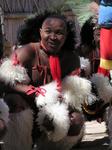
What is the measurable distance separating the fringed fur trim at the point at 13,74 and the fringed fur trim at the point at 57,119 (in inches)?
9.7

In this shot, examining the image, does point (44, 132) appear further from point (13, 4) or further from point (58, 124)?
point (13, 4)

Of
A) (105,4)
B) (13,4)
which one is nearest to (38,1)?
(13,4)

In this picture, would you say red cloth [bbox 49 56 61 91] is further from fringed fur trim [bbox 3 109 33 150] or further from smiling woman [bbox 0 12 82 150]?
fringed fur trim [bbox 3 109 33 150]

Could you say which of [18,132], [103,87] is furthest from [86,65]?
[18,132]

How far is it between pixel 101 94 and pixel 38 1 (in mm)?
5949

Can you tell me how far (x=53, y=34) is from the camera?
3535mm

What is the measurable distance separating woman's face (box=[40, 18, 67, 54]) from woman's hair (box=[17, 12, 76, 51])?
10 centimetres

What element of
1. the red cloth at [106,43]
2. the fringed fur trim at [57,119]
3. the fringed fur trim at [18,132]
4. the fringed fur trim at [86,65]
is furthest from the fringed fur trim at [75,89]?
the fringed fur trim at [86,65]

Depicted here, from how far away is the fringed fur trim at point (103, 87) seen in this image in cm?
376

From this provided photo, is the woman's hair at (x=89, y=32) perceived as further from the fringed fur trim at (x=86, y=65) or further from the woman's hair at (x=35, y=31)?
the woman's hair at (x=35, y=31)

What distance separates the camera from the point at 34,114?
350 centimetres

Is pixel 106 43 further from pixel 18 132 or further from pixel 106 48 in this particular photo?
pixel 18 132

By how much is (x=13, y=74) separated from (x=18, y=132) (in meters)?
0.39

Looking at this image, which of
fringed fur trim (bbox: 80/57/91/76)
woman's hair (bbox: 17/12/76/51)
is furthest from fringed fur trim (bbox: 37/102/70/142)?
fringed fur trim (bbox: 80/57/91/76)
